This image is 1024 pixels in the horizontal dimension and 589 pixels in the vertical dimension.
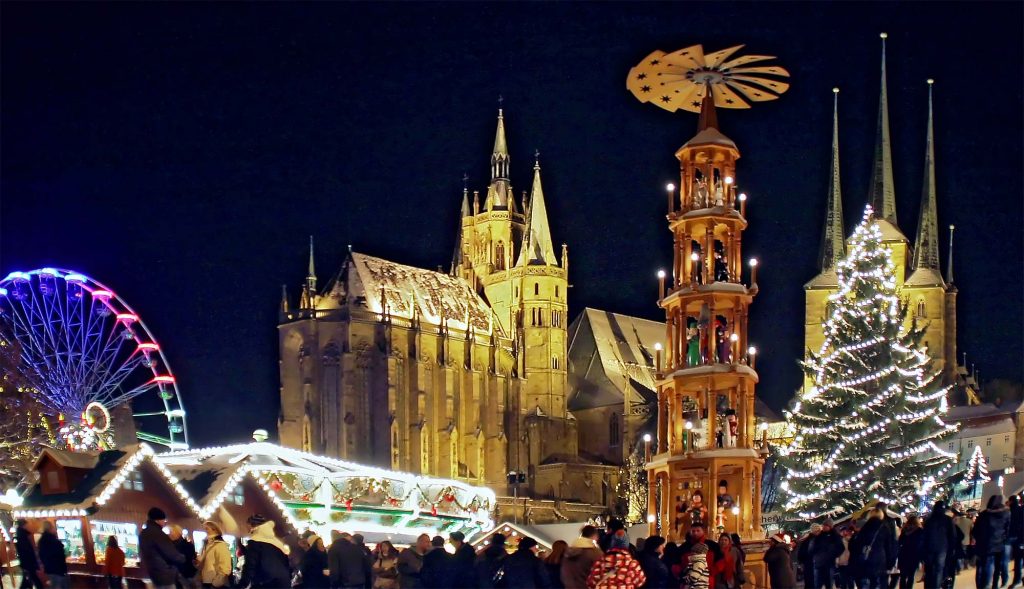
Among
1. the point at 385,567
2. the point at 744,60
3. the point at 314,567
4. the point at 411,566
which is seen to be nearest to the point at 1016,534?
the point at 411,566

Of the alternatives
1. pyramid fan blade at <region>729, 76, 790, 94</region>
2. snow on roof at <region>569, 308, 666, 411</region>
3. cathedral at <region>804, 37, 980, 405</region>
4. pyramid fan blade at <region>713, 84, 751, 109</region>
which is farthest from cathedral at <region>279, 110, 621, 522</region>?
pyramid fan blade at <region>729, 76, 790, 94</region>

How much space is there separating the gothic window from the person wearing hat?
8309 centimetres

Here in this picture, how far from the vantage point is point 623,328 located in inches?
4508

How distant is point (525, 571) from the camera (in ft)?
76.8

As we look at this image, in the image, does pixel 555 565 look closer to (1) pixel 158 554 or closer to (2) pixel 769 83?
(1) pixel 158 554

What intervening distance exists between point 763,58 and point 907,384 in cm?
1397

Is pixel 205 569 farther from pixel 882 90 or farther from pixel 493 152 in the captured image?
pixel 493 152

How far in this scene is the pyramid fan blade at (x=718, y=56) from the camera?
119 ft

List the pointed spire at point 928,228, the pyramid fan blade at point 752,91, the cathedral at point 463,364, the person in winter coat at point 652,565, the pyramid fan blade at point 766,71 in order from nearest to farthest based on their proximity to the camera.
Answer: the person in winter coat at point 652,565 → the pyramid fan blade at point 766,71 → the pyramid fan blade at point 752,91 → the pointed spire at point 928,228 → the cathedral at point 463,364

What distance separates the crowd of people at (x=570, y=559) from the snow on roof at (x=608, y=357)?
78.8 metres

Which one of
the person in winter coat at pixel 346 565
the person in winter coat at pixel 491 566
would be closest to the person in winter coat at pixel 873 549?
the person in winter coat at pixel 491 566

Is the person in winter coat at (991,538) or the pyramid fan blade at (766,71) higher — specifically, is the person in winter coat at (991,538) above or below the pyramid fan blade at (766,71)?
below

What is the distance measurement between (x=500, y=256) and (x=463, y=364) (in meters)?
10.0

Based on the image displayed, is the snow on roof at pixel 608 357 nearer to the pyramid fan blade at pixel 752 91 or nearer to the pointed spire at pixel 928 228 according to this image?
the pointed spire at pixel 928 228
